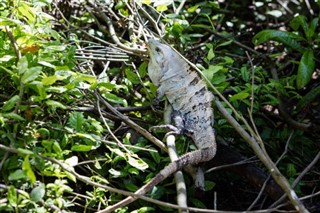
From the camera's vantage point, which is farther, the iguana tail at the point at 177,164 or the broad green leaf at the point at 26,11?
the broad green leaf at the point at 26,11

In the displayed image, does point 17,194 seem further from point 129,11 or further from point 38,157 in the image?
point 129,11

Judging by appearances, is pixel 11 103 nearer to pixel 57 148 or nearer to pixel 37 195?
pixel 57 148

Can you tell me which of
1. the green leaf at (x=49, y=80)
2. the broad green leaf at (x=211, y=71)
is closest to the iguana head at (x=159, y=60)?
the broad green leaf at (x=211, y=71)

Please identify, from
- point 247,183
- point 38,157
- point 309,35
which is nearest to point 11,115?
point 38,157

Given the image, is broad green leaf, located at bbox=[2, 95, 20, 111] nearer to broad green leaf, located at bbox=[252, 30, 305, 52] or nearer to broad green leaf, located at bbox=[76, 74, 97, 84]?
broad green leaf, located at bbox=[76, 74, 97, 84]

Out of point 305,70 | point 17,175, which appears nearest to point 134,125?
point 17,175

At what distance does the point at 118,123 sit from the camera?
9.34 feet

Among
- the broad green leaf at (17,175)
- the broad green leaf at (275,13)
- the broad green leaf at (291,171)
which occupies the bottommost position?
the broad green leaf at (291,171)

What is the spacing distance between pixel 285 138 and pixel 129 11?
1.33 m

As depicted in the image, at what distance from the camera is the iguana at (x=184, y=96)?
8.62 ft

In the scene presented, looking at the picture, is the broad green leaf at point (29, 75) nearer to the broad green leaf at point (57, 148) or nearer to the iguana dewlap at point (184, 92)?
the broad green leaf at point (57, 148)

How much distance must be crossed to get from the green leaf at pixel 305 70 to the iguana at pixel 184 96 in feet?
2.34

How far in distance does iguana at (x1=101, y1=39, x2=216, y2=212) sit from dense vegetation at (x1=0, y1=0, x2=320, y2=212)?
74mm

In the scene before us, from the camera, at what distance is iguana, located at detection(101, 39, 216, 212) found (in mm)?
2627
